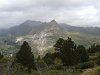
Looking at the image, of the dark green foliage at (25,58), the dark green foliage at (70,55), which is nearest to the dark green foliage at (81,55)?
the dark green foliage at (70,55)

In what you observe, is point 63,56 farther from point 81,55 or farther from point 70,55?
point 81,55

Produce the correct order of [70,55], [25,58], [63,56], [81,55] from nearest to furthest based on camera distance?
1. [25,58]
2. [70,55]
3. [63,56]
4. [81,55]

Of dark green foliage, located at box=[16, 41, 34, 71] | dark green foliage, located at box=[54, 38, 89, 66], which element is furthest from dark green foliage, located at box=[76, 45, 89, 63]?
dark green foliage, located at box=[16, 41, 34, 71]

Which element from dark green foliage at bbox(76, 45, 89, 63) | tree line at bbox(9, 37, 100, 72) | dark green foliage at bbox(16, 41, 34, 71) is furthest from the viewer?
dark green foliage at bbox(76, 45, 89, 63)

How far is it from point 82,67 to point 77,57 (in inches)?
816

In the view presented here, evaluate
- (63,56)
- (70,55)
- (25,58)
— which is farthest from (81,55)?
(25,58)

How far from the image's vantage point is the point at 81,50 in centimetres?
9206

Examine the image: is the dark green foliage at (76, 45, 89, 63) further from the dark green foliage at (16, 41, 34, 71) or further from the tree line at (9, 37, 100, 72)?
the dark green foliage at (16, 41, 34, 71)

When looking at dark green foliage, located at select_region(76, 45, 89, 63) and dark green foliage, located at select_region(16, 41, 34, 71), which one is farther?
dark green foliage, located at select_region(76, 45, 89, 63)

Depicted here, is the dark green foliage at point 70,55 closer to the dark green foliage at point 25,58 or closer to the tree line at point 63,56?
the tree line at point 63,56

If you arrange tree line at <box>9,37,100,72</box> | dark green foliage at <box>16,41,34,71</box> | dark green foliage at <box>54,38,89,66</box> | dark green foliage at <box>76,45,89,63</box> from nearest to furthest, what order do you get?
dark green foliage at <box>16,41,34,71</box>, tree line at <box>9,37,100,72</box>, dark green foliage at <box>54,38,89,66</box>, dark green foliage at <box>76,45,89,63</box>

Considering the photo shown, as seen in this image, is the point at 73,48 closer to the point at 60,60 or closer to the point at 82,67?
the point at 60,60

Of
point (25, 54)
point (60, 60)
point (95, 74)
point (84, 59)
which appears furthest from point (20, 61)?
point (95, 74)

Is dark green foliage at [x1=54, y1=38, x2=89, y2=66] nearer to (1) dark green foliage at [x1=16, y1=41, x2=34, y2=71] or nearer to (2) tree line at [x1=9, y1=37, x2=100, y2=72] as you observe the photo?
(2) tree line at [x1=9, y1=37, x2=100, y2=72]
